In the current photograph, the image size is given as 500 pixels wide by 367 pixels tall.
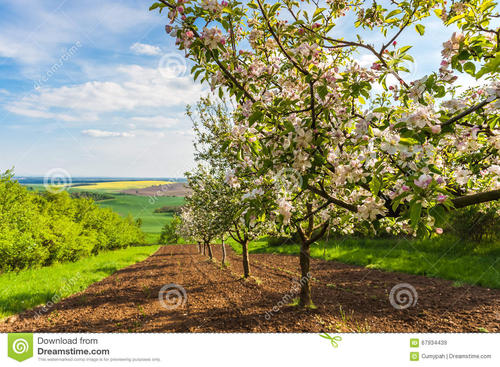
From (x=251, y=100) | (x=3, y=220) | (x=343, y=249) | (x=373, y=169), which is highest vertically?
(x=251, y=100)

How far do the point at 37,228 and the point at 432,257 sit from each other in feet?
71.1

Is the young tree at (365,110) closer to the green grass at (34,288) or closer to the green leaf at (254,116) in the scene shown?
the green leaf at (254,116)

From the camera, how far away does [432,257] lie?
12812 millimetres

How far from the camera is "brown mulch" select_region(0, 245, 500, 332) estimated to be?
6043mm

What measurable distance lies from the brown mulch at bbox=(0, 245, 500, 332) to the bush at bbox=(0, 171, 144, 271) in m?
6.08

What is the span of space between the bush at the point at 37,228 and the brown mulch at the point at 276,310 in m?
6.08

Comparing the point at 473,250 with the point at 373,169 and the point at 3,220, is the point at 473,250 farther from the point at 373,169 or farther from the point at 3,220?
the point at 3,220

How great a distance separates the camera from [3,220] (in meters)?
13.5

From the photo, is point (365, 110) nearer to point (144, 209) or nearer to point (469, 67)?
point (469, 67)

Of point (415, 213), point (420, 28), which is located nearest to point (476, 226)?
point (420, 28)

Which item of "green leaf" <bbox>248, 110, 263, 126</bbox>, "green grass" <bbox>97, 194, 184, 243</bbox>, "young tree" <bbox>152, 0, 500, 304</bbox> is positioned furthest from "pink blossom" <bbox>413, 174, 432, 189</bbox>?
"green grass" <bbox>97, 194, 184, 243</bbox>

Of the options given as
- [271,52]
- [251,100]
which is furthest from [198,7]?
[271,52]

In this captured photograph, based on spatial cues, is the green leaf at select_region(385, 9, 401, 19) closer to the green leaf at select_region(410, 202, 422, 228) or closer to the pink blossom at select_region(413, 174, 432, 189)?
the pink blossom at select_region(413, 174, 432, 189)

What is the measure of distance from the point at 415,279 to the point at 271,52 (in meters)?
10.5
